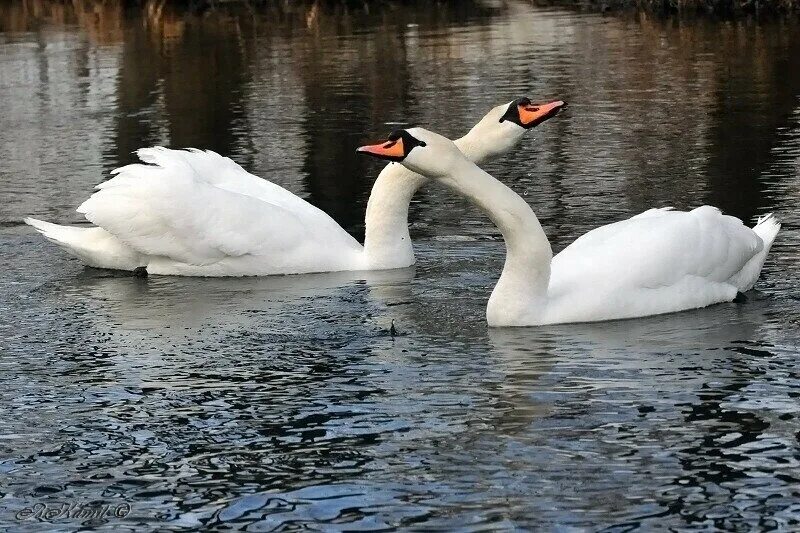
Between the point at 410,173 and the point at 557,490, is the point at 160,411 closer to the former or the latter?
the point at 557,490

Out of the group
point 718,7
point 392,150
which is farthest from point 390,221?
point 718,7

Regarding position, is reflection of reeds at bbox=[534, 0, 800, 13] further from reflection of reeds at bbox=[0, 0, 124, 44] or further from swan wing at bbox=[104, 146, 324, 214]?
swan wing at bbox=[104, 146, 324, 214]

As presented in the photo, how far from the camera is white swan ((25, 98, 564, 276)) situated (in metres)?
12.5

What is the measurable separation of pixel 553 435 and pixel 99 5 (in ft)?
125

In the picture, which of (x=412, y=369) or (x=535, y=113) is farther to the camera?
(x=535, y=113)

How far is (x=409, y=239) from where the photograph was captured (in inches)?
500

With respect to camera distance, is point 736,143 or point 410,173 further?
point 736,143

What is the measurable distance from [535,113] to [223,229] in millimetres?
2817

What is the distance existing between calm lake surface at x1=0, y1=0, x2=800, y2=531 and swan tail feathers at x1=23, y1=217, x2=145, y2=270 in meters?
0.23

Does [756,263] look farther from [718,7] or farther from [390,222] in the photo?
[718,7]

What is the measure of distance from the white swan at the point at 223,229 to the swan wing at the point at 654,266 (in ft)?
7.81

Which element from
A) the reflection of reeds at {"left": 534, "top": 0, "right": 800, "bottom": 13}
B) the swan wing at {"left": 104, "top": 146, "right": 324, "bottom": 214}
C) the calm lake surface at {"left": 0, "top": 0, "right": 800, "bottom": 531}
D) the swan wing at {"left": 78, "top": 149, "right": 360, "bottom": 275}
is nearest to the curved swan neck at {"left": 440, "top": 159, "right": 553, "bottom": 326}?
the calm lake surface at {"left": 0, "top": 0, "right": 800, "bottom": 531}

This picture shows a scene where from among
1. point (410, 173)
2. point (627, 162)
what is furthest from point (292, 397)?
point (627, 162)

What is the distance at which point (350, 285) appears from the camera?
39.6 feet
